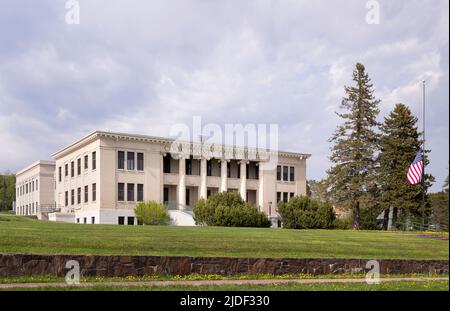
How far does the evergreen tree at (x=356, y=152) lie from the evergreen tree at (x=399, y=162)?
51.5 inches

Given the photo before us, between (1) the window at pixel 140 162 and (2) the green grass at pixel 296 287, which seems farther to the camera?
(1) the window at pixel 140 162

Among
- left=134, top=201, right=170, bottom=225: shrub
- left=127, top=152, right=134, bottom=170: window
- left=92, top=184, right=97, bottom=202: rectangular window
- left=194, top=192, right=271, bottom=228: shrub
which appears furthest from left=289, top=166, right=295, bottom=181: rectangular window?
left=92, top=184, right=97, bottom=202: rectangular window

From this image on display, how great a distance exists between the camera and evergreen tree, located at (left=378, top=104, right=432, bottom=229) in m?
56.9

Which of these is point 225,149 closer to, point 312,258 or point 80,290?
point 312,258

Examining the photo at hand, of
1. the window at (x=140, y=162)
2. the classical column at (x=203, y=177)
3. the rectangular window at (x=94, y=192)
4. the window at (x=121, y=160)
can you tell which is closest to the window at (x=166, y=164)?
the window at (x=140, y=162)

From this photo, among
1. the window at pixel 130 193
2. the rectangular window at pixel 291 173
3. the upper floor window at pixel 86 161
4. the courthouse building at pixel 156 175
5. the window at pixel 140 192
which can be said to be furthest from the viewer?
the rectangular window at pixel 291 173

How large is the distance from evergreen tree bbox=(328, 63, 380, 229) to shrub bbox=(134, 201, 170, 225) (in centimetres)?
1848

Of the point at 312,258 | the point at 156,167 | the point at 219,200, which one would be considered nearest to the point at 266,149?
the point at 156,167

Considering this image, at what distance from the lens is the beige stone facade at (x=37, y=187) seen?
79.1 metres

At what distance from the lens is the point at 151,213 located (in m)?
57.6

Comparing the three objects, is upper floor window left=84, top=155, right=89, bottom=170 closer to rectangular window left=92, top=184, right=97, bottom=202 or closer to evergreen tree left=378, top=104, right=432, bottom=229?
rectangular window left=92, top=184, right=97, bottom=202

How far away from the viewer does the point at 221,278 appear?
17.0 metres

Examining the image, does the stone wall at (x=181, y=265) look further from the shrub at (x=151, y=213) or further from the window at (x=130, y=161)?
the window at (x=130, y=161)
